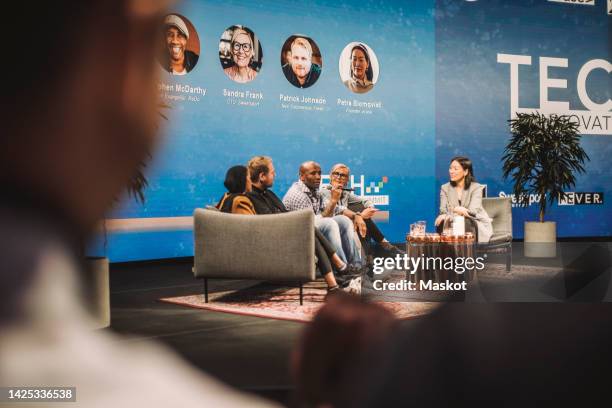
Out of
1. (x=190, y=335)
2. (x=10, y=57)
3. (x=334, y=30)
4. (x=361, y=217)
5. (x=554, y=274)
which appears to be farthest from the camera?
(x=334, y=30)

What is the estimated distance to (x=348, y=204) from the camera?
237 inches

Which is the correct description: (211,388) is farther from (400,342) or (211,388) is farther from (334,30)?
(334,30)

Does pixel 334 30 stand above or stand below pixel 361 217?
above

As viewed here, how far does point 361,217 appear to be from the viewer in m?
5.82

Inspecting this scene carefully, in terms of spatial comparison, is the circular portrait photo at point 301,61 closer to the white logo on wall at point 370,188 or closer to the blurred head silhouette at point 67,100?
the white logo on wall at point 370,188

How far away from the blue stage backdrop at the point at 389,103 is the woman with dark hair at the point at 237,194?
1.87m

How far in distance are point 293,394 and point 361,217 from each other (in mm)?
5681

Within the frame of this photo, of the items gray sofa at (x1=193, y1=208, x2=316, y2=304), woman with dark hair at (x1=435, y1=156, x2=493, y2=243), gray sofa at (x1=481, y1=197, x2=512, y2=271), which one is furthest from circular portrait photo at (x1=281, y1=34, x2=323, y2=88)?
gray sofa at (x1=193, y1=208, x2=316, y2=304)

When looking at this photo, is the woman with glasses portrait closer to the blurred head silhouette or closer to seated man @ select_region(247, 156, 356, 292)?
seated man @ select_region(247, 156, 356, 292)

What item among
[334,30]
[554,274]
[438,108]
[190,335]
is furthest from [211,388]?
[438,108]

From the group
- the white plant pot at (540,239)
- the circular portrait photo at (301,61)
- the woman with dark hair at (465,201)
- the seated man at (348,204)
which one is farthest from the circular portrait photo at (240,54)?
the white plant pot at (540,239)

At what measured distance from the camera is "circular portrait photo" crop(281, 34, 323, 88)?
25.9 feet

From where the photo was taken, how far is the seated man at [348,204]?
5.53 metres

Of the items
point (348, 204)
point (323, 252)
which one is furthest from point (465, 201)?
point (323, 252)
